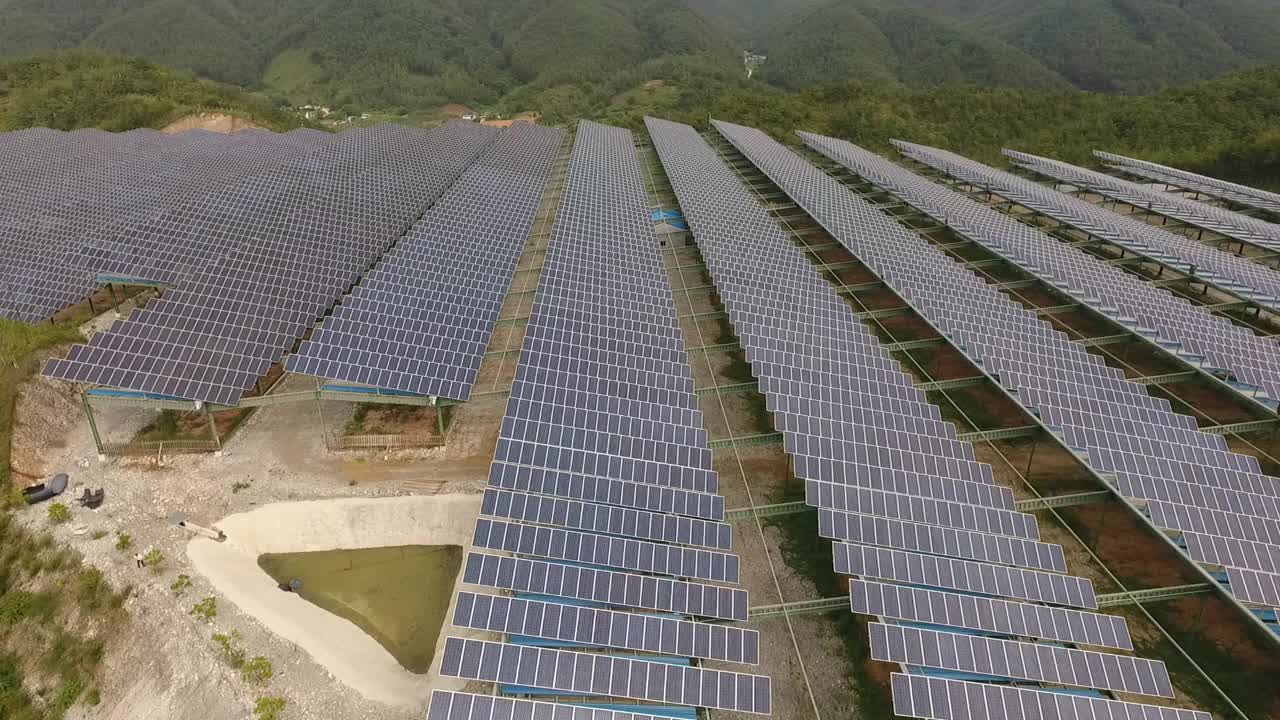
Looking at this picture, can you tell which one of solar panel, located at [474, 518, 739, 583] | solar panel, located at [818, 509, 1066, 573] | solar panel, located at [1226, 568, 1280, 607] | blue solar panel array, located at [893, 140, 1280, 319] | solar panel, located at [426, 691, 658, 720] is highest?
blue solar panel array, located at [893, 140, 1280, 319]

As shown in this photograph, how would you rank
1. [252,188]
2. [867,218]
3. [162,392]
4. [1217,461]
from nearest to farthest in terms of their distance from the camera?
[1217,461] → [162,392] → [252,188] → [867,218]

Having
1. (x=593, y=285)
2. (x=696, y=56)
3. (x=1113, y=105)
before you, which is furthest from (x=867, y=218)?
(x=696, y=56)

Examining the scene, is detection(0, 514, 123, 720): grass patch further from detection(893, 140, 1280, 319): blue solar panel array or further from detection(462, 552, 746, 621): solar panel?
detection(893, 140, 1280, 319): blue solar panel array

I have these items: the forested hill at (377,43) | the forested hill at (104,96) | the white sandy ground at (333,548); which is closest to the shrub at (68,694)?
the white sandy ground at (333,548)

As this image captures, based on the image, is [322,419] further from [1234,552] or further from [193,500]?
[1234,552]

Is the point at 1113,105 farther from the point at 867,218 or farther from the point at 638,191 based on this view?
the point at 638,191

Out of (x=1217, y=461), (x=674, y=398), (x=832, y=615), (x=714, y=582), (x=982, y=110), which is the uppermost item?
(x=982, y=110)

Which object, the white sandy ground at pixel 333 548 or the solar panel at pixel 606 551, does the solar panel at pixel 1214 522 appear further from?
the white sandy ground at pixel 333 548

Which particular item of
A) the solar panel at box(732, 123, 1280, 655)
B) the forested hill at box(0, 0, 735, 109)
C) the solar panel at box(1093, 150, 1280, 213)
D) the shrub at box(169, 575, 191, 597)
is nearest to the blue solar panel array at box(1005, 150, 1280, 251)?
the solar panel at box(1093, 150, 1280, 213)
